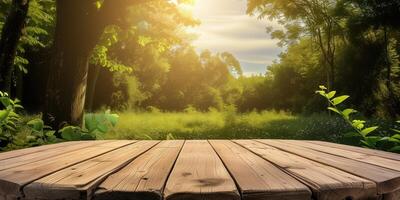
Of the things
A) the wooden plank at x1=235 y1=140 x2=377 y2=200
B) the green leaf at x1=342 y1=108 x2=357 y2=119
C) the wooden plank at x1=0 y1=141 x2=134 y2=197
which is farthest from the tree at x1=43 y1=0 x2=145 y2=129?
the wooden plank at x1=235 y1=140 x2=377 y2=200

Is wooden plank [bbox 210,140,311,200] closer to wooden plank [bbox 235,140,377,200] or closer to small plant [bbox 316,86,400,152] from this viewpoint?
wooden plank [bbox 235,140,377,200]

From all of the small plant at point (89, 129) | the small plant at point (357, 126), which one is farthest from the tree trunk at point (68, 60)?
the small plant at point (357, 126)

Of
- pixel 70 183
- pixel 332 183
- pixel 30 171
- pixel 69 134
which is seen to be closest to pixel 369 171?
pixel 332 183

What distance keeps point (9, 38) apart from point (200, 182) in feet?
29.3

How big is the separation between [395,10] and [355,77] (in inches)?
294

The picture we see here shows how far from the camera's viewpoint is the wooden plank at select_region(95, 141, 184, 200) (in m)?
1.15

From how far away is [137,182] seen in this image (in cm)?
126

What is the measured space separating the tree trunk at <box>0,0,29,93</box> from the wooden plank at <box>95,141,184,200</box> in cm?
829

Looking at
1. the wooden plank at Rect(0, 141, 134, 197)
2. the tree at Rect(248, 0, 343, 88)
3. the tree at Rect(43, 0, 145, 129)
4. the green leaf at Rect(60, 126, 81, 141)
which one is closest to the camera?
the wooden plank at Rect(0, 141, 134, 197)

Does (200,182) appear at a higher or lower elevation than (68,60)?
lower

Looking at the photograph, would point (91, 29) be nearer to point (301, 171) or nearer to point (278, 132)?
point (301, 171)

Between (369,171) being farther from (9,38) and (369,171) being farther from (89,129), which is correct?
(9,38)

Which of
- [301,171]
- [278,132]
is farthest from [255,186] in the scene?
[278,132]

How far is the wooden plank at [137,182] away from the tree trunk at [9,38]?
829cm
